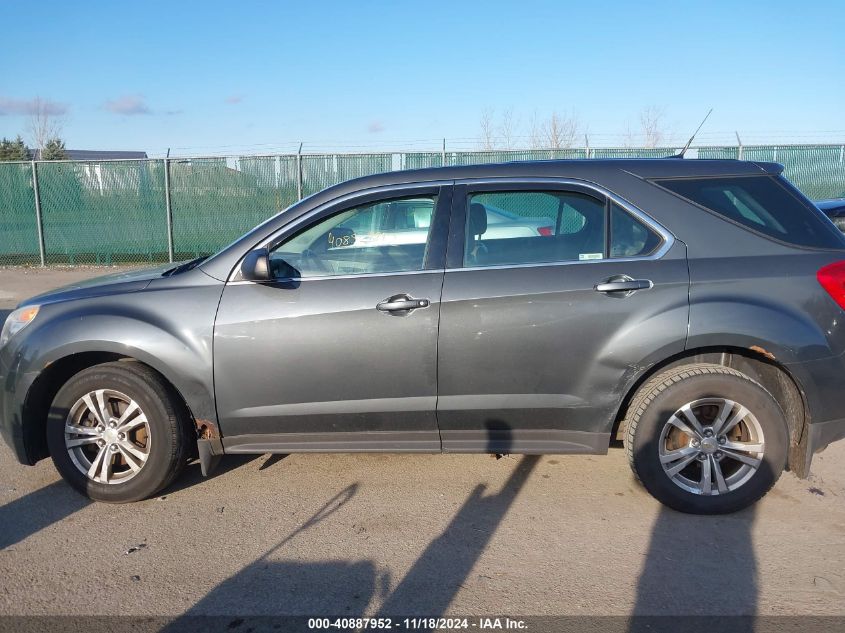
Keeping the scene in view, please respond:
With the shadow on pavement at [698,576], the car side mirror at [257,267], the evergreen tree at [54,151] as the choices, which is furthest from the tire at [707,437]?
the evergreen tree at [54,151]

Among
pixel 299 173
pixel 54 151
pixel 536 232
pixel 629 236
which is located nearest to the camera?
pixel 629 236

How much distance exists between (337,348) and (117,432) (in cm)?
137

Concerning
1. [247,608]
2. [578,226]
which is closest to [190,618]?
[247,608]

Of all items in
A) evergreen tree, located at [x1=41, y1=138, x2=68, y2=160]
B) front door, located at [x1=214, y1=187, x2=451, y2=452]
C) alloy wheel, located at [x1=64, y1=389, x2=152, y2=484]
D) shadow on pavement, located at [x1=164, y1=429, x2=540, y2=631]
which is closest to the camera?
shadow on pavement, located at [x1=164, y1=429, x2=540, y2=631]

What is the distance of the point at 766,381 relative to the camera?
12.8 feet

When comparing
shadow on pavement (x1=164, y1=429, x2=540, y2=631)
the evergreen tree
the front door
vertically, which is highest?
the evergreen tree

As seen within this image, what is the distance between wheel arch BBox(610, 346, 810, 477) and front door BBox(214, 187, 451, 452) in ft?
3.75

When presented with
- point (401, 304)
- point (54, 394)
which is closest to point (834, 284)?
point (401, 304)

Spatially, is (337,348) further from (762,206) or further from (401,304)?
(762,206)

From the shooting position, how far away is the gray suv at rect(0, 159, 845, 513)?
3.63m

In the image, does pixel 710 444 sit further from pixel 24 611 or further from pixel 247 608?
pixel 24 611

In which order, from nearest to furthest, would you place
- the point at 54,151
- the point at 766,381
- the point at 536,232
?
the point at 766,381
the point at 536,232
the point at 54,151

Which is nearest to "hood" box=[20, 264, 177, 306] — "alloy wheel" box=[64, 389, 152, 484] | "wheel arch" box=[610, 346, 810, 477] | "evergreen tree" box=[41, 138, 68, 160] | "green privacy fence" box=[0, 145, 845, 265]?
"alloy wheel" box=[64, 389, 152, 484]

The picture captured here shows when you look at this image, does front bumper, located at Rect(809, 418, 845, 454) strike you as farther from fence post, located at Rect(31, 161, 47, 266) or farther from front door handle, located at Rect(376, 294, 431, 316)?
fence post, located at Rect(31, 161, 47, 266)
